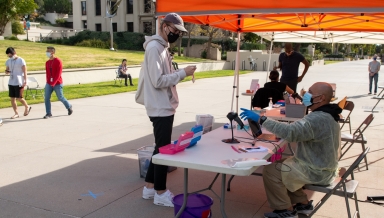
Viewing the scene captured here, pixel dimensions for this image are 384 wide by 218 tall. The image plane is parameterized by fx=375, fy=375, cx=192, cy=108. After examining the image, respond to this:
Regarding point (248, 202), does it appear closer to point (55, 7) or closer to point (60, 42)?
point (60, 42)

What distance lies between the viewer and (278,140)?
12.8ft

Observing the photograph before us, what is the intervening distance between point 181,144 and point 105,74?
1726 cm

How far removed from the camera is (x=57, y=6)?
8675 centimetres

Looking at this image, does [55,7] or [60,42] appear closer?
[60,42]

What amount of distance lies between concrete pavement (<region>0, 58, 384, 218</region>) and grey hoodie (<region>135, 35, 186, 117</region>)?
114 centimetres

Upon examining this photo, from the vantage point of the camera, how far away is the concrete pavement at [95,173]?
4164 mm

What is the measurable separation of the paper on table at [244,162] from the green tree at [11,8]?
39.1 m

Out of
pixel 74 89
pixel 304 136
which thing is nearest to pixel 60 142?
pixel 304 136

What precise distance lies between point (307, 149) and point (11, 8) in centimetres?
3983

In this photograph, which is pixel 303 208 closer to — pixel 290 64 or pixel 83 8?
pixel 290 64

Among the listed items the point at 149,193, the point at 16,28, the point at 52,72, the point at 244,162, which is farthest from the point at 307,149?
the point at 16,28

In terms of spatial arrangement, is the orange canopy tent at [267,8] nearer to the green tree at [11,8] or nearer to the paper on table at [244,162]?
the paper on table at [244,162]

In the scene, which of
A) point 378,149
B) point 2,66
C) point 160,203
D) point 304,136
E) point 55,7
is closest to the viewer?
point 304,136

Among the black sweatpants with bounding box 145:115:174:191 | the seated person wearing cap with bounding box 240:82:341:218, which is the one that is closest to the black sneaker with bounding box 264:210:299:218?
the seated person wearing cap with bounding box 240:82:341:218
